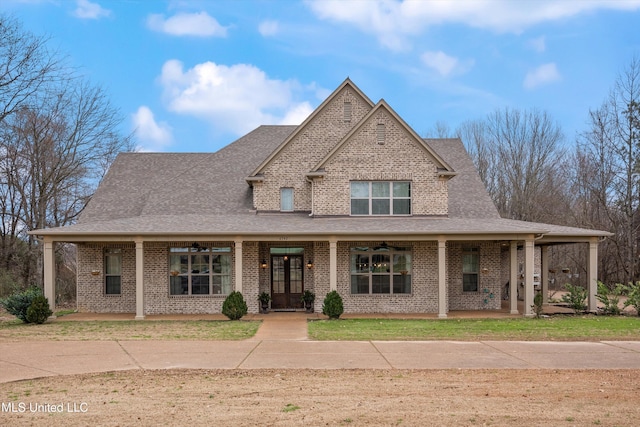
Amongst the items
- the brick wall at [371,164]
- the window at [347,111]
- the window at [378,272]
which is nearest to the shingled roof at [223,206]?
the brick wall at [371,164]

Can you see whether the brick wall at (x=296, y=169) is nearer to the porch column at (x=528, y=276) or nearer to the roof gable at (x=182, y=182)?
the roof gable at (x=182, y=182)

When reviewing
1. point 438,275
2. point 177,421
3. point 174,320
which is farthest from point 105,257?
point 177,421

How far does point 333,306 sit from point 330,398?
10.5 m

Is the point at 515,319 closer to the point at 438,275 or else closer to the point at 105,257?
the point at 438,275

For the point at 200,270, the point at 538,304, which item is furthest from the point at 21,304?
the point at 538,304

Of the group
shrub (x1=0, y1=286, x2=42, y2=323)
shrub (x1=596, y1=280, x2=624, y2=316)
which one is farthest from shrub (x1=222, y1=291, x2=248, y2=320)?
shrub (x1=596, y1=280, x2=624, y2=316)

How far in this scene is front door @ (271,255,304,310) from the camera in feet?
71.1

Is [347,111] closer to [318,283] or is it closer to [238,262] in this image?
[318,283]

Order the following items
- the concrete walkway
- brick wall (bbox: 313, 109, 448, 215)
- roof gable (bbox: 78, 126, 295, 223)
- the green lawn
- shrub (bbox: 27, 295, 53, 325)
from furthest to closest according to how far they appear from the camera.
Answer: roof gable (bbox: 78, 126, 295, 223)
brick wall (bbox: 313, 109, 448, 215)
shrub (bbox: 27, 295, 53, 325)
the green lawn
the concrete walkway

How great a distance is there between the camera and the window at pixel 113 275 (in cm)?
2172

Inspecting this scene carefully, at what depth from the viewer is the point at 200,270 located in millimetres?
21078

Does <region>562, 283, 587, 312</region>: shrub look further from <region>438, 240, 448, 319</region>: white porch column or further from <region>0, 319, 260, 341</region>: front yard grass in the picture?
<region>0, 319, 260, 341</region>: front yard grass

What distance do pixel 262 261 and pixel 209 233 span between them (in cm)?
322

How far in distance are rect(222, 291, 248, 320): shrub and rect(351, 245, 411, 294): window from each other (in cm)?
427
